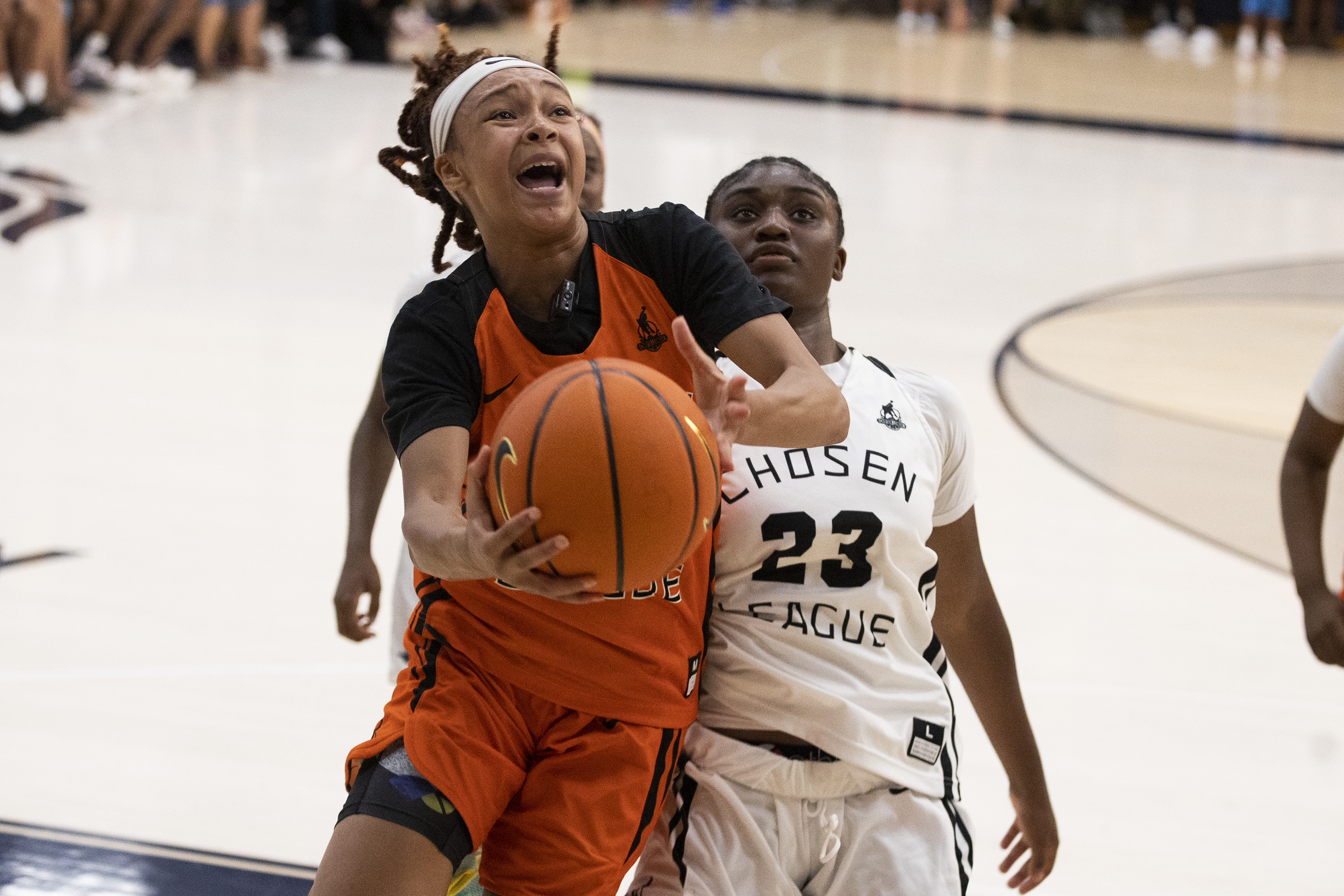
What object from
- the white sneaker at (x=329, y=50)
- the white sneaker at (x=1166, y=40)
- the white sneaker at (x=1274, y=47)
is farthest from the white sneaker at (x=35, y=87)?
the white sneaker at (x=1274, y=47)

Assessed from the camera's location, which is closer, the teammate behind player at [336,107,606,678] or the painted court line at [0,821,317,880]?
the teammate behind player at [336,107,606,678]

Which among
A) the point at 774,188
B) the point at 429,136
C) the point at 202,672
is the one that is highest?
the point at 429,136

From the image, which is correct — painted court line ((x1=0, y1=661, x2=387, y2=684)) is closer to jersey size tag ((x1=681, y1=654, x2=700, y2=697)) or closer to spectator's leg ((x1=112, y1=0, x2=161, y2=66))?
jersey size tag ((x1=681, y1=654, x2=700, y2=697))

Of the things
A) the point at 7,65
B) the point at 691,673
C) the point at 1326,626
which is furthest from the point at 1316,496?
the point at 7,65

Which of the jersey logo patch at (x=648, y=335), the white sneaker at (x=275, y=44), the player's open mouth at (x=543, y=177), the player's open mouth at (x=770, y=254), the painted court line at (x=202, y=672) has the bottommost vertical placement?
the painted court line at (x=202, y=672)

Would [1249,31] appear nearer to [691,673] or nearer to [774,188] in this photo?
[774,188]

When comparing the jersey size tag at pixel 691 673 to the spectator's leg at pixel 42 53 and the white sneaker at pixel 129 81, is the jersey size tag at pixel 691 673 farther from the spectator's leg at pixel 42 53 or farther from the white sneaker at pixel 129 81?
the white sneaker at pixel 129 81

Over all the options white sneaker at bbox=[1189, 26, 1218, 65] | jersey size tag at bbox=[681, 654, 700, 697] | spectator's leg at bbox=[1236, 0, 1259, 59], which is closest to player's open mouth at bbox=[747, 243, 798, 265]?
jersey size tag at bbox=[681, 654, 700, 697]

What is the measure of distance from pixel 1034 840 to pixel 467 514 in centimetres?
117

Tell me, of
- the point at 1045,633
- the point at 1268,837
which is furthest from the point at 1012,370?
the point at 1268,837

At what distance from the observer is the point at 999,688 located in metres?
2.30

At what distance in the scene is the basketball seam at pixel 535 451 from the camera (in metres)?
1.60

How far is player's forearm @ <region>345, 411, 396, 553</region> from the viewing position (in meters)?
2.45

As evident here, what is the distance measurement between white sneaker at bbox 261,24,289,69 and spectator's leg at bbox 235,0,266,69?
0.87 feet
